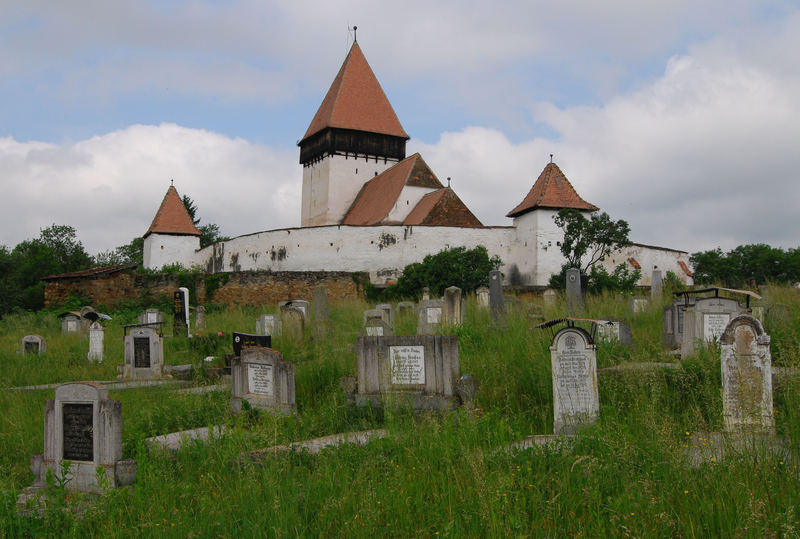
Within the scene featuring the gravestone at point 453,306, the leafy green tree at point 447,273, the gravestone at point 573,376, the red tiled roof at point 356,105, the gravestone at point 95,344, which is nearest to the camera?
Answer: the gravestone at point 573,376

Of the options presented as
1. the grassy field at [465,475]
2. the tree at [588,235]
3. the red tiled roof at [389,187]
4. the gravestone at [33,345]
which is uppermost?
the red tiled roof at [389,187]

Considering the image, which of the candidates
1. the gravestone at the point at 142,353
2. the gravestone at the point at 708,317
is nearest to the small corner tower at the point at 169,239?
the gravestone at the point at 142,353

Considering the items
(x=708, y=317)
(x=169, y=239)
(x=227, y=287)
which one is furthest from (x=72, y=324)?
(x=169, y=239)

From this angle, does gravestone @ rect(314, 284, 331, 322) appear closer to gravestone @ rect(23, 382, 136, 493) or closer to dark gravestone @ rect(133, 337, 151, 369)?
dark gravestone @ rect(133, 337, 151, 369)

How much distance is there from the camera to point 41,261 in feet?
155

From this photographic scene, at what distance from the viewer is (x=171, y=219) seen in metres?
36.4

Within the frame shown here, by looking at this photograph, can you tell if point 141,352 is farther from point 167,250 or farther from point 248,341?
point 167,250

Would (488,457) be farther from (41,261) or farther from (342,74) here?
(41,261)

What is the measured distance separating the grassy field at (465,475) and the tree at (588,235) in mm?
18958

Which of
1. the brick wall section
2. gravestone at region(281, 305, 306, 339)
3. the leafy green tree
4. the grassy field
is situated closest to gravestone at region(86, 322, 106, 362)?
gravestone at region(281, 305, 306, 339)

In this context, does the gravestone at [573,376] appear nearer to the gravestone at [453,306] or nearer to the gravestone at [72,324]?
Answer: the gravestone at [453,306]

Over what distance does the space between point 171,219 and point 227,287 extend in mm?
10364

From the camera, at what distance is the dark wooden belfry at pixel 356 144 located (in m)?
39.4

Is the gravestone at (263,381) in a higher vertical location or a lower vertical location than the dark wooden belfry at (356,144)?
lower
